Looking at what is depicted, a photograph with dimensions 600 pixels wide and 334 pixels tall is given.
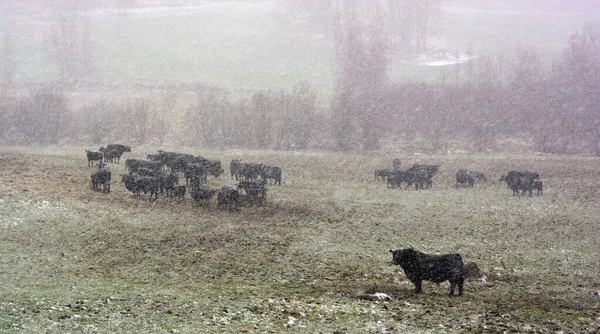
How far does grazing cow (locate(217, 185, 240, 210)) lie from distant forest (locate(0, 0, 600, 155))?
21214 millimetres

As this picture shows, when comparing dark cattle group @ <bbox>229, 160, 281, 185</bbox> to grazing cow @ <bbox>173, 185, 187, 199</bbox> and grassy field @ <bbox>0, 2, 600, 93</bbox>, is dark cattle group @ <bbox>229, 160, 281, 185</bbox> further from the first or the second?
grassy field @ <bbox>0, 2, 600, 93</bbox>

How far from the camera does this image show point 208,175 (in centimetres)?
2970

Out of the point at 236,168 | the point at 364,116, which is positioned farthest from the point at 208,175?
the point at 364,116

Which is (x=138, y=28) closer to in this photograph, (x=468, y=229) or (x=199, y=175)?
(x=199, y=175)

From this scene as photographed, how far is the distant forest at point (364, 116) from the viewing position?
43969mm

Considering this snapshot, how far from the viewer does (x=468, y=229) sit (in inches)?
756

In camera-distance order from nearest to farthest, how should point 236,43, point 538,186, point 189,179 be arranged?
point 538,186, point 189,179, point 236,43

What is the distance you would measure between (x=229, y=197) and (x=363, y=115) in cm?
2538

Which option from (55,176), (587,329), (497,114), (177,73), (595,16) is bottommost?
(587,329)

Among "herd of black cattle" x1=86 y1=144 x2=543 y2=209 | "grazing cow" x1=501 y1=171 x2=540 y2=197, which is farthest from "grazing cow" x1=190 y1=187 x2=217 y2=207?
"grazing cow" x1=501 y1=171 x2=540 y2=197

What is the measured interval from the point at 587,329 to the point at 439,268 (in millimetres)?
3166

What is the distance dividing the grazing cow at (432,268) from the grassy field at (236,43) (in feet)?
148

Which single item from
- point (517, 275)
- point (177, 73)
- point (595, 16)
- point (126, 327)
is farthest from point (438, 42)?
point (126, 327)

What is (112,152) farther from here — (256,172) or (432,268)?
(432,268)
